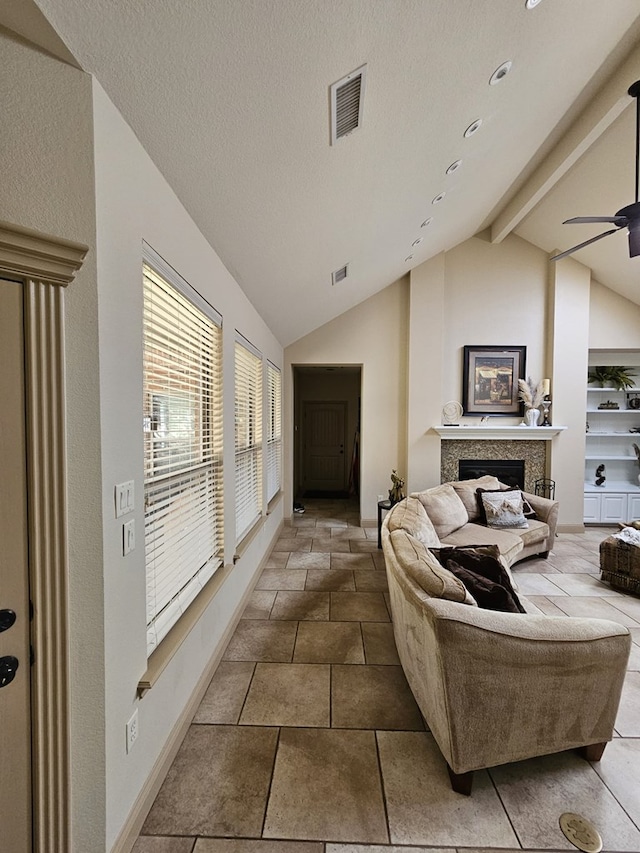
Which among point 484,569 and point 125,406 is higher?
point 125,406

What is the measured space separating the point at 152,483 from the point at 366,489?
4135 mm

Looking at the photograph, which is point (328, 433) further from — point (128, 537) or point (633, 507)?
point (128, 537)

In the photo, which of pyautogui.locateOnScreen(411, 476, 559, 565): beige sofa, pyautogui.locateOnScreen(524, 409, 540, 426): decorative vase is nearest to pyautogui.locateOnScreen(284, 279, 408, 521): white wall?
pyautogui.locateOnScreen(411, 476, 559, 565): beige sofa

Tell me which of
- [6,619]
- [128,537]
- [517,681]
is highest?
[128,537]

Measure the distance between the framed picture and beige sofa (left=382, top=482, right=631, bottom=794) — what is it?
4.00m

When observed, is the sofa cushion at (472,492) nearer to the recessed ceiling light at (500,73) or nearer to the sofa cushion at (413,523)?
the sofa cushion at (413,523)

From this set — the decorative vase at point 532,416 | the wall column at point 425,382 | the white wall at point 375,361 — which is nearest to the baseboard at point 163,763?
the white wall at point 375,361

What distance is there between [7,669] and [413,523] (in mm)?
2315

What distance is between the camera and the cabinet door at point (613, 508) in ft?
17.3

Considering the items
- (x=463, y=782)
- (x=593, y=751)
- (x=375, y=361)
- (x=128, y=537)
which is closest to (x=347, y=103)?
(x=128, y=537)

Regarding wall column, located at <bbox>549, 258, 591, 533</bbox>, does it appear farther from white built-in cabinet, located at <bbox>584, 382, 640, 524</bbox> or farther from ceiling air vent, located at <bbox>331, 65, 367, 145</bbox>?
ceiling air vent, located at <bbox>331, 65, 367, 145</bbox>

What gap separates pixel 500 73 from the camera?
Result: 206cm

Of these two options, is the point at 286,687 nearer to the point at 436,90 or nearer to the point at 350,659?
the point at 350,659

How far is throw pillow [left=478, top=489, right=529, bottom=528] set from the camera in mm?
3969
